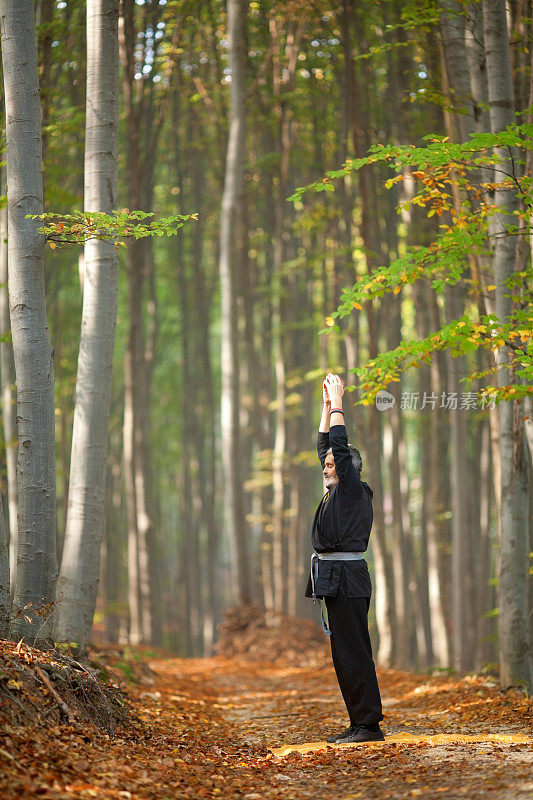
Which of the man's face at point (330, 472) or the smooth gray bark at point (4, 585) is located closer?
the smooth gray bark at point (4, 585)

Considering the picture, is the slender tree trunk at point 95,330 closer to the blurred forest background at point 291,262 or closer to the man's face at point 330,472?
the blurred forest background at point 291,262

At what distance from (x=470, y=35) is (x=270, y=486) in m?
11.7

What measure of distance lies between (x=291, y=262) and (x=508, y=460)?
288 inches

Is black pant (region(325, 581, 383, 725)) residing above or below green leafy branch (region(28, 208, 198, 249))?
below

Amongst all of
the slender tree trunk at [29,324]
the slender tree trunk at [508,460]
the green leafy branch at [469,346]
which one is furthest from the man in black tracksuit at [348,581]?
the slender tree trunk at [508,460]

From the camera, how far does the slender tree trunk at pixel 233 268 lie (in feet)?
38.9

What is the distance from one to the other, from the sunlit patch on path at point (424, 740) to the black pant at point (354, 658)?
0.18 meters

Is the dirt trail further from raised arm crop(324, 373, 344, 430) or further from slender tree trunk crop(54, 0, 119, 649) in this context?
raised arm crop(324, 373, 344, 430)

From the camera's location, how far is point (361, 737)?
5.09m

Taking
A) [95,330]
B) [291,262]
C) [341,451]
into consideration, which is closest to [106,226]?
[95,330]

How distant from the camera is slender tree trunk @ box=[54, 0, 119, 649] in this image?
20.5ft

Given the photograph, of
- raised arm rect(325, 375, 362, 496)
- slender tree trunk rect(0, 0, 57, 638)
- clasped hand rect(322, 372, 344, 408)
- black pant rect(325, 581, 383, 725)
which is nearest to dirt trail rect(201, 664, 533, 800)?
black pant rect(325, 581, 383, 725)

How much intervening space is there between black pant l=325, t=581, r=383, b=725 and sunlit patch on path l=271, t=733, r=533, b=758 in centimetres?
18

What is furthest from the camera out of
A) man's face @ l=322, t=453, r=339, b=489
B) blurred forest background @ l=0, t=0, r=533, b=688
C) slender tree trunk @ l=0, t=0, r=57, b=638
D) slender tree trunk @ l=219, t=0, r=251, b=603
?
slender tree trunk @ l=219, t=0, r=251, b=603
